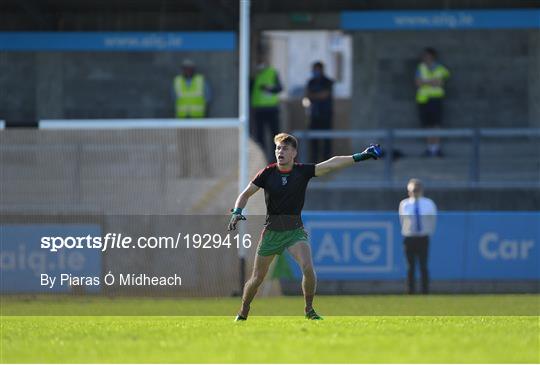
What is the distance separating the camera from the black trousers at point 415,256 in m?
21.9

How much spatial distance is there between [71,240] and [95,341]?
835cm

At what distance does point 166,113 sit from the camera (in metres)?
28.8

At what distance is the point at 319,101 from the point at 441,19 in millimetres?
3092

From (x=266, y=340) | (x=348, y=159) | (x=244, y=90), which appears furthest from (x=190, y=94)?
(x=266, y=340)

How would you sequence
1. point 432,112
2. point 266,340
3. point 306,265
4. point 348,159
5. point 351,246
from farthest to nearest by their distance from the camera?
point 432,112, point 351,246, point 306,265, point 348,159, point 266,340

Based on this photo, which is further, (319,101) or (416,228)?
(319,101)

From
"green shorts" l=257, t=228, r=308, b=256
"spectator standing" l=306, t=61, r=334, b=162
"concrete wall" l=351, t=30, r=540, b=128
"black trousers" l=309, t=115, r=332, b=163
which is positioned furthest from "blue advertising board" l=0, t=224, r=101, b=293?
"concrete wall" l=351, t=30, r=540, b=128

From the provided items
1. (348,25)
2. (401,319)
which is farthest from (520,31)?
(401,319)

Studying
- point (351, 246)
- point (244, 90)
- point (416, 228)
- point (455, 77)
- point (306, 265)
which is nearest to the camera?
point (306, 265)

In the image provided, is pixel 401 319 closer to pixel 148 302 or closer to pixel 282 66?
pixel 148 302

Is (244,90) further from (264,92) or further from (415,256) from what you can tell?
(264,92)

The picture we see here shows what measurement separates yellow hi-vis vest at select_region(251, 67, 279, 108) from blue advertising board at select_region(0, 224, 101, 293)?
6148 millimetres

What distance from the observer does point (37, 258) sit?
20266 mm

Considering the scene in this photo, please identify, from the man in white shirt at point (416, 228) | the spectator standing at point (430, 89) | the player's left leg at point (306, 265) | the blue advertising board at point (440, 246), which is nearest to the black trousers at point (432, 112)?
the spectator standing at point (430, 89)
